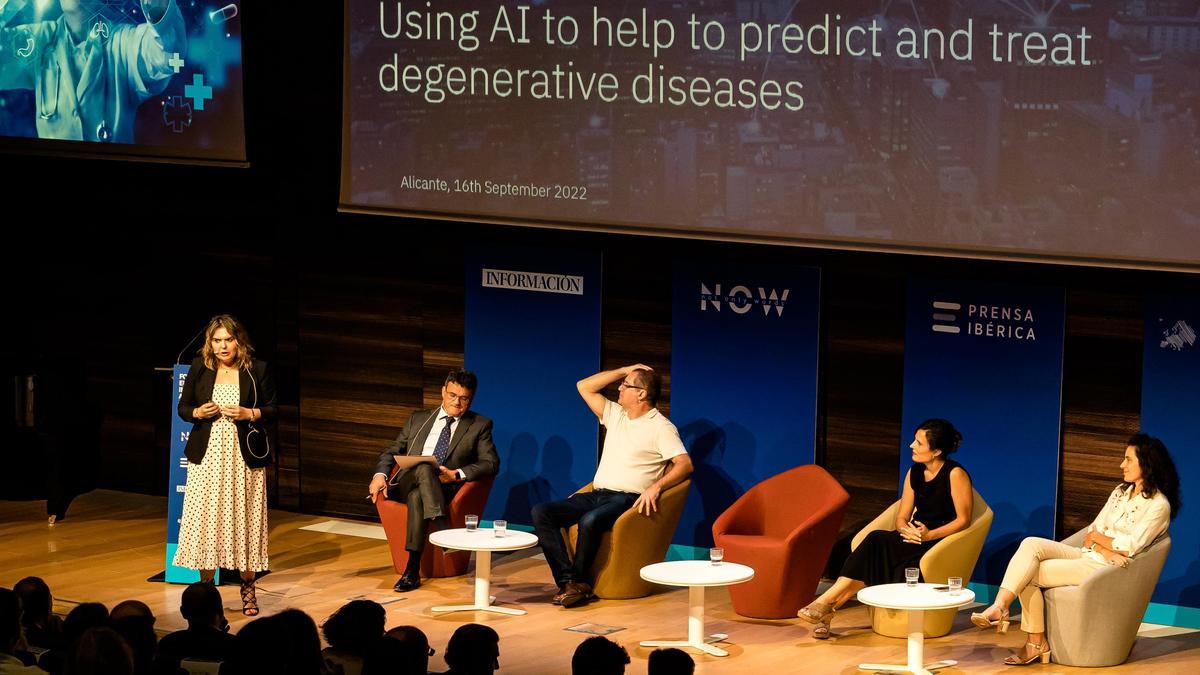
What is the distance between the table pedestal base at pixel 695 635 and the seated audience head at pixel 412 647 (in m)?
3.15

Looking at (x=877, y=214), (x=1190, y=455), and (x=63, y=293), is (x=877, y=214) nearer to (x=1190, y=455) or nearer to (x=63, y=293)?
(x=1190, y=455)

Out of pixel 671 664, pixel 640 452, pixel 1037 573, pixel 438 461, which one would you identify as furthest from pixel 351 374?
pixel 671 664

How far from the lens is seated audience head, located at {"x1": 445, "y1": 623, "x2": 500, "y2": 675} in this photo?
479cm

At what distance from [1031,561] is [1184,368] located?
49.0 inches

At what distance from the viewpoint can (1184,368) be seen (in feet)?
27.7

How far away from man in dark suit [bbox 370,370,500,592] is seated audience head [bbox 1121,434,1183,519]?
298 centimetres

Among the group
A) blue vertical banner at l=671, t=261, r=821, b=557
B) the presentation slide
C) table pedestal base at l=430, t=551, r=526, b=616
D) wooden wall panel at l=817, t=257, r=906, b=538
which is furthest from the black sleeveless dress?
the presentation slide

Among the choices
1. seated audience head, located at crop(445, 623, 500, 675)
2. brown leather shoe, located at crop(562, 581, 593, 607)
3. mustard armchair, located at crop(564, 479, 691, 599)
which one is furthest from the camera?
mustard armchair, located at crop(564, 479, 691, 599)

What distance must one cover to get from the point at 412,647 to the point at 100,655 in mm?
760

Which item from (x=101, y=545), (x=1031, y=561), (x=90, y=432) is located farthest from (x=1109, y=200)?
(x=90, y=432)

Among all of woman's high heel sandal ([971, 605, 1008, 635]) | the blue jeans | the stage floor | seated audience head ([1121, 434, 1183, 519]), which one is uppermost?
seated audience head ([1121, 434, 1183, 519])

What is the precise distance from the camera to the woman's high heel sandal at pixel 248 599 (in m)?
8.63

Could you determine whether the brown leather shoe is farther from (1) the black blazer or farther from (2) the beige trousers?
(2) the beige trousers

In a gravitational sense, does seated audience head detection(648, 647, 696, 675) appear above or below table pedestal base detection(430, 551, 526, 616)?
above
